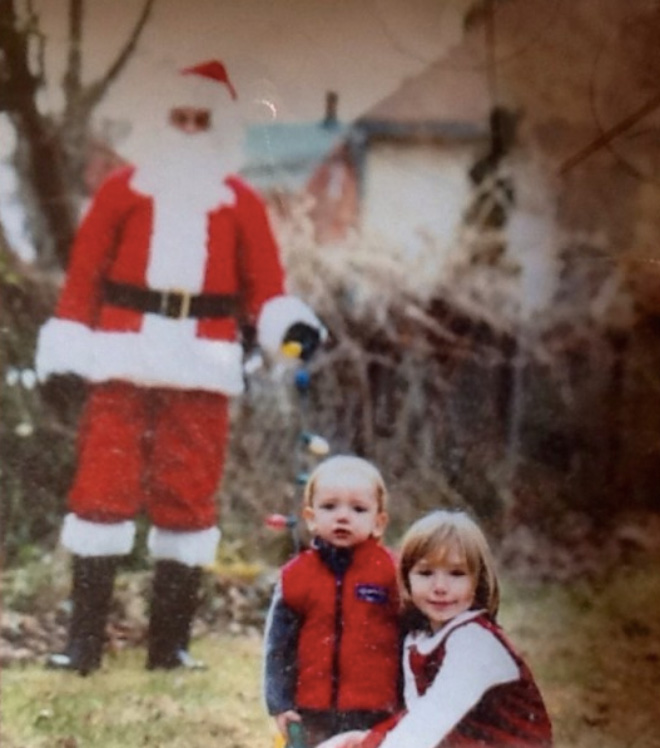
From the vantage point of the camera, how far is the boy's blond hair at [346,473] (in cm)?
146

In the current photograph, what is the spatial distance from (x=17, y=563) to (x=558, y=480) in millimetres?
737

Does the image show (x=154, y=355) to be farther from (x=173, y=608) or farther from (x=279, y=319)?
(x=173, y=608)

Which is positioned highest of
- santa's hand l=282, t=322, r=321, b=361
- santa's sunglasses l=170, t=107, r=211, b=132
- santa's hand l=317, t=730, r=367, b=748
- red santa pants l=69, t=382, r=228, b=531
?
santa's sunglasses l=170, t=107, r=211, b=132

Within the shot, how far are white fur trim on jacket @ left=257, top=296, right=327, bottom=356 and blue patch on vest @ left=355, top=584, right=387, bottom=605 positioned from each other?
13.0 inches

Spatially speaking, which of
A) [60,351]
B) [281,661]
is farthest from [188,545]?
[60,351]

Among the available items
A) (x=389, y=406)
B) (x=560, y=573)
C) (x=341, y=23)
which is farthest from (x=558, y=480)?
(x=341, y=23)

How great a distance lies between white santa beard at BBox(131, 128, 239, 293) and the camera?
→ 58.2 inches

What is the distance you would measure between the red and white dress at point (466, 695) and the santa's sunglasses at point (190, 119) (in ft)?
2.41

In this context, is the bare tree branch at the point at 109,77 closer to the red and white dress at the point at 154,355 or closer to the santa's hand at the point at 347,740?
the red and white dress at the point at 154,355

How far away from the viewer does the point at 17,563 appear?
1.48 metres

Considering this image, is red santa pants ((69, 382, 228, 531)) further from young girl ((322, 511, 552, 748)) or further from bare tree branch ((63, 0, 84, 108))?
bare tree branch ((63, 0, 84, 108))

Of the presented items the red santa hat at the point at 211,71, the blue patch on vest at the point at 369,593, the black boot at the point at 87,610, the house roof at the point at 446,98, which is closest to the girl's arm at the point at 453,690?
the blue patch on vest at the point at 369,593

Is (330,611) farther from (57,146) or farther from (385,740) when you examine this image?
(57,146)

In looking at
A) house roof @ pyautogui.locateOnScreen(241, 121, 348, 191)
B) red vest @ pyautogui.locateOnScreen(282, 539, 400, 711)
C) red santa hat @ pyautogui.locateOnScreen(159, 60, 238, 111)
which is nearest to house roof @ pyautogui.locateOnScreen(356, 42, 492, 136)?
house roof @ pyautogui.locateOnScreen(241, 121, 348, 191)
